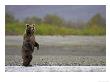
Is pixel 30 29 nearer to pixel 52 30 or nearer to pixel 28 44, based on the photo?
pixel 28 44

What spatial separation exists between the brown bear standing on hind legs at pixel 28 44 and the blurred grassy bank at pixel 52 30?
0.60 ft

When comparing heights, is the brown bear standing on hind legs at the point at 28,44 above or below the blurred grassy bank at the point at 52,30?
below

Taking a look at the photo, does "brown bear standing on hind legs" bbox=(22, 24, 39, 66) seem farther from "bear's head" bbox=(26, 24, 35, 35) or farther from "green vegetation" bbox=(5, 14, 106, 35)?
"green vegetation" bbox=(5, 14, 106, 35)

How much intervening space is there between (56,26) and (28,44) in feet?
1.74

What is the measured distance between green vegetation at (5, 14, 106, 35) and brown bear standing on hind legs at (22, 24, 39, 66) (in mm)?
172

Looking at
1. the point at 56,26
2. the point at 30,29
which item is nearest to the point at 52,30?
the point at 56,26

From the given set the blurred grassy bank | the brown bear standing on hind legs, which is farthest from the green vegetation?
the brown bear standing on hind legs

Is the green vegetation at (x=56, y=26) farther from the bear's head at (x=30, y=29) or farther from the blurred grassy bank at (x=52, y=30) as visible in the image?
the bear's head at (x=30, y=29)

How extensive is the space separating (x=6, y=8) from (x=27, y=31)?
0.47 metres

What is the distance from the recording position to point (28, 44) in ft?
18.4

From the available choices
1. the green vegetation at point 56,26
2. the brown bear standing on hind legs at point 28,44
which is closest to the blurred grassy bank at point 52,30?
the green vegetation at point 56,26

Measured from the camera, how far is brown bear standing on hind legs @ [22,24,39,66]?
5.59 meters

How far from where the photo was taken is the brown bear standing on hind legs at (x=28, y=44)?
5.59 metres
